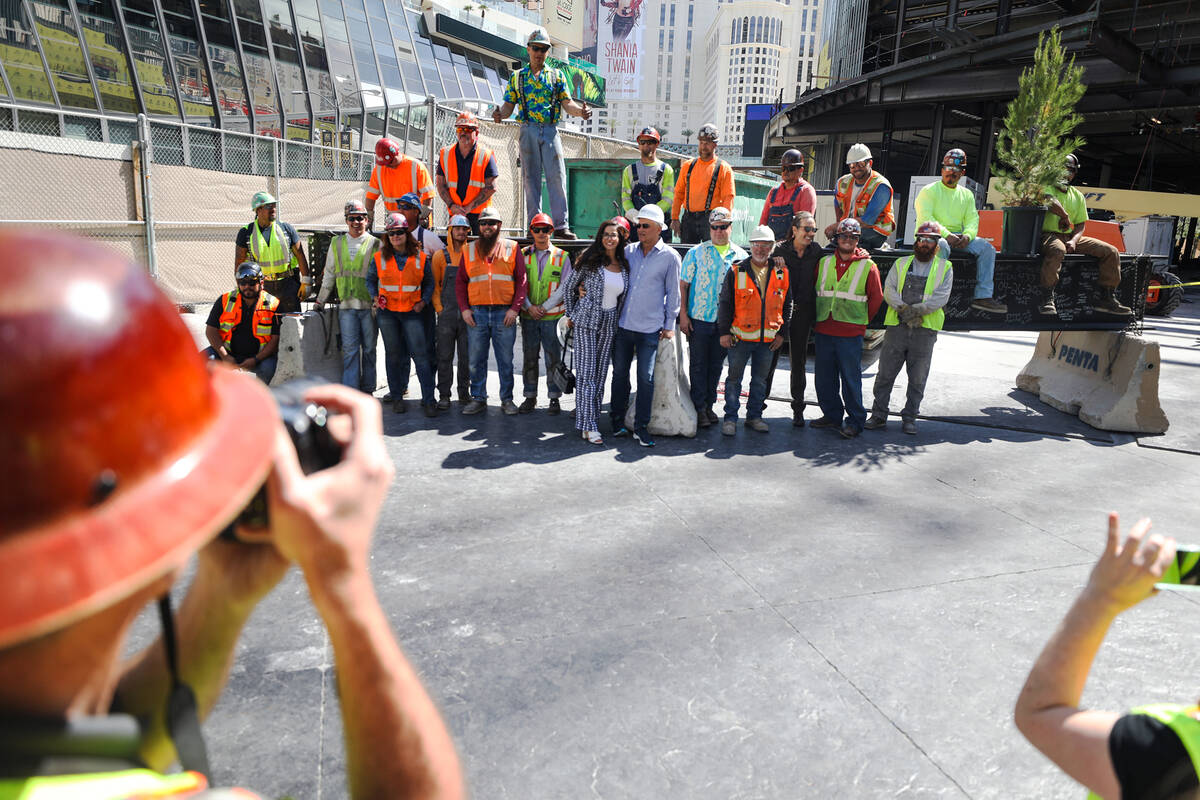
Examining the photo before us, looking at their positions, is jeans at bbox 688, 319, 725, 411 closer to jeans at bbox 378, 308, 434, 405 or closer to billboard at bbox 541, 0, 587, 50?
jeans at bbox 378, 308, 434, 405

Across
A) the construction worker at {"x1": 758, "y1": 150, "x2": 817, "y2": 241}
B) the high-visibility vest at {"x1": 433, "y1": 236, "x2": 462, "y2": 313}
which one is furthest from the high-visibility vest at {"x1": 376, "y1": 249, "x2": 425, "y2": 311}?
the construction worker at {"x1": 758, "y1": 150, "x2": 817, "y2": 241}

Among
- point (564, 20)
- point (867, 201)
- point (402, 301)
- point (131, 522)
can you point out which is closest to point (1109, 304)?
point (867, 201)

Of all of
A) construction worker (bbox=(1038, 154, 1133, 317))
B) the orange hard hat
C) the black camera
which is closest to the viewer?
the orange hard hat

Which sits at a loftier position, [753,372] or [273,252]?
[273,252]

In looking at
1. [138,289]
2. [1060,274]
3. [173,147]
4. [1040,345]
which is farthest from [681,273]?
[173,147]

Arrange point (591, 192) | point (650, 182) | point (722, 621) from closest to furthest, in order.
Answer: point (722, 621) → point (650, 182) → point (591, 192)

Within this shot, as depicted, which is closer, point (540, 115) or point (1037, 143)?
point (1037, 143)

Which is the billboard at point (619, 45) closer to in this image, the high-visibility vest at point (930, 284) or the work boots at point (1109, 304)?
the work boots at point (1109, 304)

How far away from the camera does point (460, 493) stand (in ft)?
18.3

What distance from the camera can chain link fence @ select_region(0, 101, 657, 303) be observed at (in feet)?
31.3

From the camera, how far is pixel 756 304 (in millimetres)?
7480

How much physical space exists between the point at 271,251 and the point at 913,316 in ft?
22.7

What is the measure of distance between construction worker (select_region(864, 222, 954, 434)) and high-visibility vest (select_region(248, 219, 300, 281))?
6.56 meters

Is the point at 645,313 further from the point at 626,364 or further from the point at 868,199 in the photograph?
the point at 868,199
